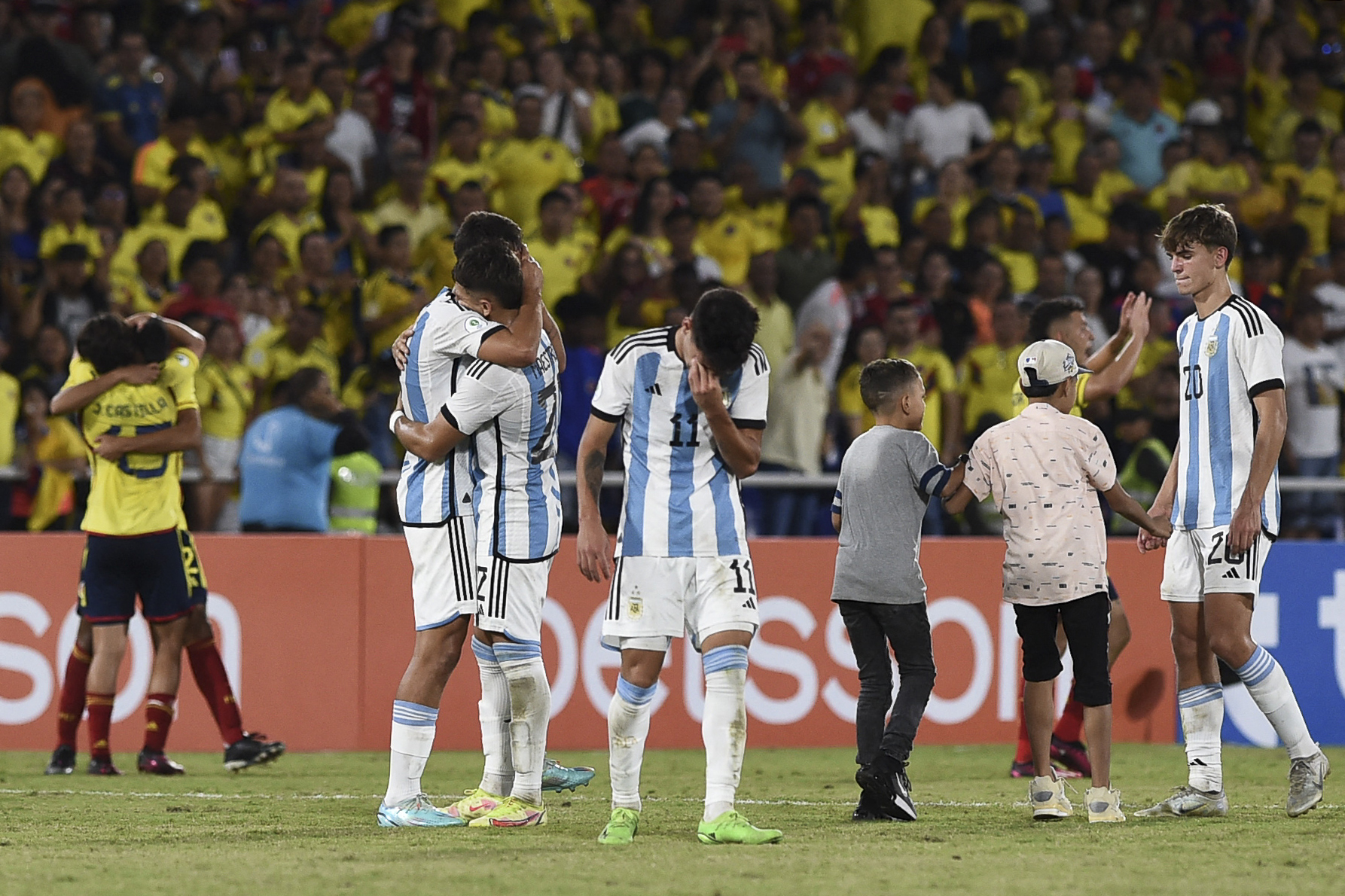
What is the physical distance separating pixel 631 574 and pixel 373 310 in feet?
25.3

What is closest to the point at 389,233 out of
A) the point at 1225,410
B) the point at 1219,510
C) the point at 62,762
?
the point at 62,762

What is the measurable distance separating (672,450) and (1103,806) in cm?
230

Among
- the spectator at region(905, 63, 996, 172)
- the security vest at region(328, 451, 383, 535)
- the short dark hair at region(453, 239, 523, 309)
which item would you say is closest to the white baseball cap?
the short dark hair at region(453, 239, 523, 309)

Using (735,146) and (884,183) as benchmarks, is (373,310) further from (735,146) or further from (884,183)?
(884,183)

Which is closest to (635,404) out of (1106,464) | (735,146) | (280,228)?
(1106,464)

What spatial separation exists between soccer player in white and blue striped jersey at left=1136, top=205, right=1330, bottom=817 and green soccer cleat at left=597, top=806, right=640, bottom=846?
2.29 metres

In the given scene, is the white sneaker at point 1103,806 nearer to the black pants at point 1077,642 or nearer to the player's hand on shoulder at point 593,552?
the black pants at point 1077,642

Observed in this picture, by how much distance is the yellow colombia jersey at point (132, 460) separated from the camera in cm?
946

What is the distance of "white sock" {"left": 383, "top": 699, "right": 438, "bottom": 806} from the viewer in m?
6.80

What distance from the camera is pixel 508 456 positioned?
6.90 meters

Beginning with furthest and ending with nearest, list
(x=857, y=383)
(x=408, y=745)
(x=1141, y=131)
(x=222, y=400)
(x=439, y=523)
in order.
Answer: (x=1141, y=131) < (x=857, y=383) < (x=222, y=400) < (x=439, y=523) < (x=408, y=745)

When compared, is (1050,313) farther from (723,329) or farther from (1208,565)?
(723,329)

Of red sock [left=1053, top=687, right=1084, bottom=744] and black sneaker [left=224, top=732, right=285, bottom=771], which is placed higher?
red sock [left=1053, top=687, right=1084, bottom=744]

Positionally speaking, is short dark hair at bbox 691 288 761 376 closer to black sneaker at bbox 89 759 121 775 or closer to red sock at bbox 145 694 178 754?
red sock at bbox 145 694 178 754
